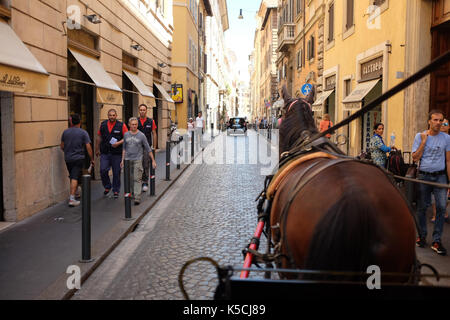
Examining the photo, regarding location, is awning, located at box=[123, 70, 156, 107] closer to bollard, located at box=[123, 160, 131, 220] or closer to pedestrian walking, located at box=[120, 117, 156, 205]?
pedestrian walking, located at box=[120, 117, 156, 205]

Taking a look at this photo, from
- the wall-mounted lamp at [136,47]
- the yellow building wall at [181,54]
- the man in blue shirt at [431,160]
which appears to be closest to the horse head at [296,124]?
the man in blue shirt at [431,160]

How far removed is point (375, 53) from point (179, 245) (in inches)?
395

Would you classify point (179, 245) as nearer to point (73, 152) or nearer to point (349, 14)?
point (73, 152)

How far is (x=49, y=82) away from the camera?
671 centimetres

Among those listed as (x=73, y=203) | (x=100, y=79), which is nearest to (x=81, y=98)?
(x=100, y=79)

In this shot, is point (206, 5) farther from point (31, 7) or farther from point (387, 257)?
point (387, 257)

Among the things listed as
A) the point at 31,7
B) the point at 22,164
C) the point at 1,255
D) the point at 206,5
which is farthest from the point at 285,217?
the point at 206,5

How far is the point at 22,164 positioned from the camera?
7.07 metres

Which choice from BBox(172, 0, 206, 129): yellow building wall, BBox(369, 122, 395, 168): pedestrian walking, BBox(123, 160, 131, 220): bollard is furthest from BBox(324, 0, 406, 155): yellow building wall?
BBox(172, 0, 206, 129): yellow building wall

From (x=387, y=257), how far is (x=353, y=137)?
14291 millimetres

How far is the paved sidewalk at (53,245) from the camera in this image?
419 cm

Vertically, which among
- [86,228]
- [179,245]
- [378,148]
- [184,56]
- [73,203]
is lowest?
[179,245]

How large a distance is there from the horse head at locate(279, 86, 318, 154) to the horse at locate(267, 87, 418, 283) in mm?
1251

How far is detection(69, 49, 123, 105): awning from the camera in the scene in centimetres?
970
